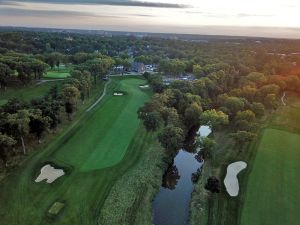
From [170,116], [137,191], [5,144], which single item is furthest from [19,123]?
[170,116]

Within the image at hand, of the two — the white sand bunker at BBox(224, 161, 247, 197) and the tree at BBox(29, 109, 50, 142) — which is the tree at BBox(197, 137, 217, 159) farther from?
the tree at BBox(29, 109, 50, 142)

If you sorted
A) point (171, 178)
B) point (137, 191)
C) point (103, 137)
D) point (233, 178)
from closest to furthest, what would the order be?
point (137, 191) < point (233, 178) < point (171, 178) < point (103, 137)

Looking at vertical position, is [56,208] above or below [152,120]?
below

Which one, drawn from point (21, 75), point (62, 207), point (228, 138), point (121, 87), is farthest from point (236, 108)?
point (21, 75)

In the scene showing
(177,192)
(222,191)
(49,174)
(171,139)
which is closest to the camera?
(222,191)

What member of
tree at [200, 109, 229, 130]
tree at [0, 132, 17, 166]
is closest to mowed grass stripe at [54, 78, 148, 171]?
tree at [0, 132, 17, 166]

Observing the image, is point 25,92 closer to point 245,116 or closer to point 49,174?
point 49,174

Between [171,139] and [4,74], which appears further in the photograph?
[4,74]

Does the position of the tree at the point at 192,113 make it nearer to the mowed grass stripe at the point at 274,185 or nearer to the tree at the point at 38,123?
the mowed grass stripe at the point at 274,185
